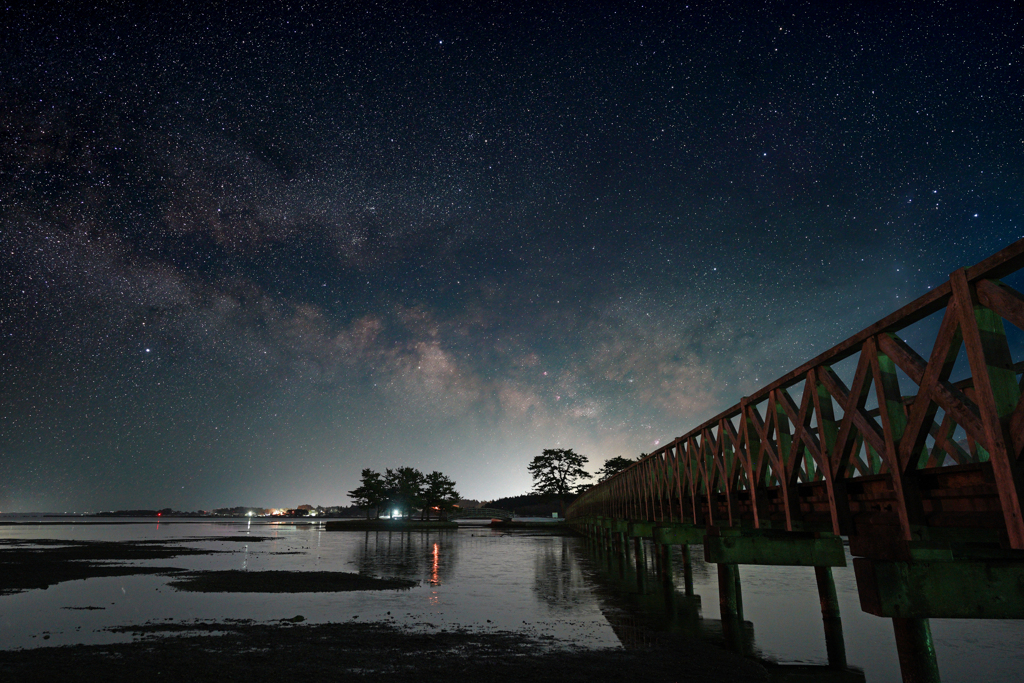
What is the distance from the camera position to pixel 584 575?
26797 millimetres

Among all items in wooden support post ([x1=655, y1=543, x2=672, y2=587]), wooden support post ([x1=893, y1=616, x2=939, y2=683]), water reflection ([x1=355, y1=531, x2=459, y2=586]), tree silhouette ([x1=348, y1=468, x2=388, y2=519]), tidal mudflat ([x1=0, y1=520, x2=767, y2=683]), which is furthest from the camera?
tree silhouette ([x1=348, y1=468, x2=388, y2=519])

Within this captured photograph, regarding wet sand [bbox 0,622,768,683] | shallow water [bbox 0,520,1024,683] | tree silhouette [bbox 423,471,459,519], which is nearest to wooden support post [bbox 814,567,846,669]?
shallow water [bbox 0,520,1024,683]

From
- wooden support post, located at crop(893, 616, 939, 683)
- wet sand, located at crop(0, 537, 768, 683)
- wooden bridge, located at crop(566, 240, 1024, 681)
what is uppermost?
wooden bridge, located at crop(566, 240, 1024, 681)

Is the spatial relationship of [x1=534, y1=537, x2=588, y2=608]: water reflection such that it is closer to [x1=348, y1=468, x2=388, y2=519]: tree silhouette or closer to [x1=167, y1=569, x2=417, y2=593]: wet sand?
[x1=167, y1=569, x2=417, y2=593]: wet sand

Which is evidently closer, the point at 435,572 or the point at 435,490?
A: the point at 435,572

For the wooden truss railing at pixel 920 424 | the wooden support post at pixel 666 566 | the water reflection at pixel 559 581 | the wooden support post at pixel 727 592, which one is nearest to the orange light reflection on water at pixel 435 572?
the water reflection at pixel 559 581

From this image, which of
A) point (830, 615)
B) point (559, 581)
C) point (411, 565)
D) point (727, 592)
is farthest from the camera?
point (411, 565)

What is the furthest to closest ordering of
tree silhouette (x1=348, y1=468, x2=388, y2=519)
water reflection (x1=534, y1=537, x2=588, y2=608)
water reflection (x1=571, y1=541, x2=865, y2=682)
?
tree silhouette (x1=348, y1=468, x2=388, y2=519) → water reflection (x1=534, y1=537, x2=588, y2=608) → water reflection (x1=571, y1=541, x2=865, y2=682)

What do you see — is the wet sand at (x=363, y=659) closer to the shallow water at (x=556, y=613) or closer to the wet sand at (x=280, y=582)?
the shallow water at (x=556, y=613)

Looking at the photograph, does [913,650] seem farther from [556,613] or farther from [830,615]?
[556,613]

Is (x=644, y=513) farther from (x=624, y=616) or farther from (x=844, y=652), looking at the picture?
(x=844, y=652)

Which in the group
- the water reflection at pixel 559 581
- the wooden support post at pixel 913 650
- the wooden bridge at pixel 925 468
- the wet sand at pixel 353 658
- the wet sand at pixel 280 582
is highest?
the wooden bridge at pixel 925 468

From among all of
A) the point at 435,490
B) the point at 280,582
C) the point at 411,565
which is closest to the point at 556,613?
the point at 280,582

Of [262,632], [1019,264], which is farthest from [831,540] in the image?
[262,632]
